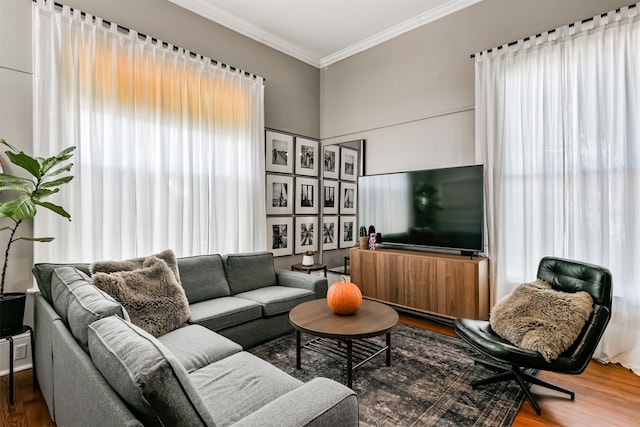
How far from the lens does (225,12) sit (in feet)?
11.9

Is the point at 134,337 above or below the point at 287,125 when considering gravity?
below

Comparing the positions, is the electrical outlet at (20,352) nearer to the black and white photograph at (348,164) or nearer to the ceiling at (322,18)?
the ceiling at (322,18)

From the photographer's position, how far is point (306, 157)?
4.63 metres

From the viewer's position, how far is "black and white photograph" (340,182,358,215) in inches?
177

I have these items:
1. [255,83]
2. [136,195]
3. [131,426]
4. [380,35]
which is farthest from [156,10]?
[131,426]

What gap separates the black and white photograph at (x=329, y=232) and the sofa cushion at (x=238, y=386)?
2.95 meters

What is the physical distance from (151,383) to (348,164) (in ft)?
12.9

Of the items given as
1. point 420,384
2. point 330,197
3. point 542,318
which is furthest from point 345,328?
point 330,197

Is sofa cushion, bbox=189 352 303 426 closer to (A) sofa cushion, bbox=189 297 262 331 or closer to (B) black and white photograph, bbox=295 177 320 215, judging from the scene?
(A) sofa cushion, bbox=189 297 262 331

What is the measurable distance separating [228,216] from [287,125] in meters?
1.55

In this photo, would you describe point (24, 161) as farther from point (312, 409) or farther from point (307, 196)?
point (307, 196)

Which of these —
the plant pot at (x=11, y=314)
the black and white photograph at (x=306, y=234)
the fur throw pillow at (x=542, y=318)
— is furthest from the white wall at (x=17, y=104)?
the fur throw pillow at (x=542, y=318)

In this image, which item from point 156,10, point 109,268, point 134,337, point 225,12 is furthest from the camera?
point 225,12

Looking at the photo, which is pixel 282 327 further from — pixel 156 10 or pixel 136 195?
pixel 156 10
